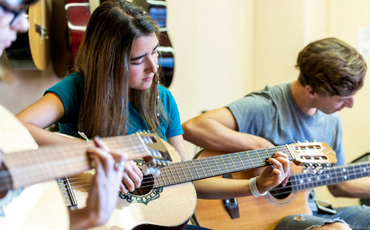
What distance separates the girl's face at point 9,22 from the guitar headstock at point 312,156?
1020 millimetres

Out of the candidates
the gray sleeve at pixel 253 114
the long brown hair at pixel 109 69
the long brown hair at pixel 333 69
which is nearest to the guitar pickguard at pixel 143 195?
the long brown hair at pixel 109 69

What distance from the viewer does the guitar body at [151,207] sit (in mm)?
1153

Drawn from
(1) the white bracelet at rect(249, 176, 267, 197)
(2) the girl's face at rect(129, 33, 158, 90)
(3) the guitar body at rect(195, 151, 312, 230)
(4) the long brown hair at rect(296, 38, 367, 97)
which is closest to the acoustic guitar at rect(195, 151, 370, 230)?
(3) the guitar body at rect(195, 151, 312, 230)

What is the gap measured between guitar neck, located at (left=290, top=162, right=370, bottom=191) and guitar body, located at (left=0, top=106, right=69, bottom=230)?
1.21 m

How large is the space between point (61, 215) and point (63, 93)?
1.92 feet

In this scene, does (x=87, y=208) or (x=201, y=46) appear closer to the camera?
(x=87, y=208)

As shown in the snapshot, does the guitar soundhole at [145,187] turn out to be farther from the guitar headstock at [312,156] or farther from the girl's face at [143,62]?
the guitar headstock at [312,156]

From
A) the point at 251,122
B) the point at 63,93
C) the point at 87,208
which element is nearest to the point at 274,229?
the point at 251,122

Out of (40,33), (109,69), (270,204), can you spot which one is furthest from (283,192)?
(40,33)

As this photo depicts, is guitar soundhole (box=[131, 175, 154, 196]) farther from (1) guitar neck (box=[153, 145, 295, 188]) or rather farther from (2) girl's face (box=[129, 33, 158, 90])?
(2) girl's face (box=[129, 33, 158, 90])

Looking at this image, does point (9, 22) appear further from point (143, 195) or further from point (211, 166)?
point (211, 166)

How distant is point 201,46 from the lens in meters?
2.66

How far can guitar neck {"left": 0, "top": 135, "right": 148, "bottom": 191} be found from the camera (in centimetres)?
71

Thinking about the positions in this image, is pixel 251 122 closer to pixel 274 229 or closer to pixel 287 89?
pixel 287 89
